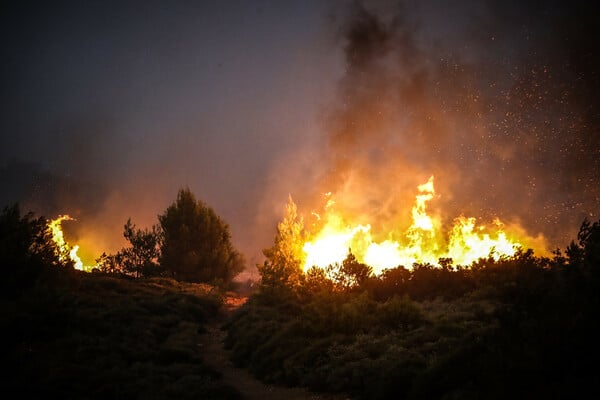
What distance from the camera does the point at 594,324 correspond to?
600cm

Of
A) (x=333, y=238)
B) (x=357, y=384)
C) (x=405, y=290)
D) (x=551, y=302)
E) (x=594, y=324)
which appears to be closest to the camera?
(x=594, y=324)

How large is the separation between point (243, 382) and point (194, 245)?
34.8 meters

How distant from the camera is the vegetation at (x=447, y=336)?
587 cm

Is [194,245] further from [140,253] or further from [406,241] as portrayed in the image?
[406,241]

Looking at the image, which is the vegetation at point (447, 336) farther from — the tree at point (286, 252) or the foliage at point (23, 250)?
the foliage at point (23, 250)

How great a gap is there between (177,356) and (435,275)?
14.5 m

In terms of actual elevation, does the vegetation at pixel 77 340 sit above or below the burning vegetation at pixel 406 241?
below

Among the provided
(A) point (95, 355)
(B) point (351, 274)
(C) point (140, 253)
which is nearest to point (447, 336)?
(B) point (351, 274)

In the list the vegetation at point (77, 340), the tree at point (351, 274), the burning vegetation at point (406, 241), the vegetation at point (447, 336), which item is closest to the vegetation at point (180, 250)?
the burning vegetation at point (406, 241)

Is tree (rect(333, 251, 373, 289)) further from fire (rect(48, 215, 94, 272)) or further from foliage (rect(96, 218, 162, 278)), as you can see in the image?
foliage (rect(96, 218, 162, 278))

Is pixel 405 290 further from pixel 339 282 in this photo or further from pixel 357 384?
pixel 357 384

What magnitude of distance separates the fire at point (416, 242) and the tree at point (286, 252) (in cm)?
Answer: 114

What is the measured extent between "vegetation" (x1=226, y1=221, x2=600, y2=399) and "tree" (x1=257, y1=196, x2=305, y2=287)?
3.56 feet

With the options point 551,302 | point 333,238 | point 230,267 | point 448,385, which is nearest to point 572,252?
point 551,302
